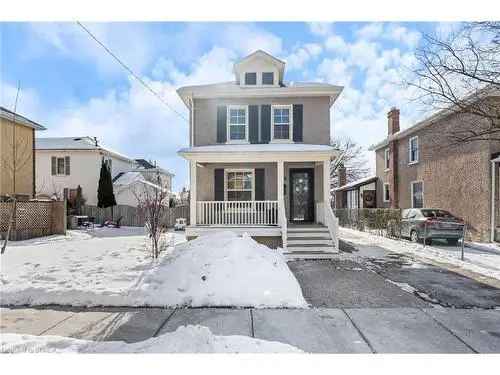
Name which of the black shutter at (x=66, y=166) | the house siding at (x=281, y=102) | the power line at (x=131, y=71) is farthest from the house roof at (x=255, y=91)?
the black shutter at (x=66, y=166)

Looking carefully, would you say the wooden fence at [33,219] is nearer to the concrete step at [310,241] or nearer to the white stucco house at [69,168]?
the white stucco house at [69,168]

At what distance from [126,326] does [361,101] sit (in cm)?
747

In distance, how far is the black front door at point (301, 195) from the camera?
454 inches

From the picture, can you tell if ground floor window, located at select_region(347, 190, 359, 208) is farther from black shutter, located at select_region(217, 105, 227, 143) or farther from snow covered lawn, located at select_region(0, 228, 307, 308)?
snow covered lawn, located at select_region(0, 228, 307, 308)

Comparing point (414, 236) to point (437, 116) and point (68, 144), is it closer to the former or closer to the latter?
point (437, 116)

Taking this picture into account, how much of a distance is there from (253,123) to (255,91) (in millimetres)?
1123

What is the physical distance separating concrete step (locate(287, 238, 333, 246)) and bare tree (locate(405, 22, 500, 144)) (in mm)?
4316

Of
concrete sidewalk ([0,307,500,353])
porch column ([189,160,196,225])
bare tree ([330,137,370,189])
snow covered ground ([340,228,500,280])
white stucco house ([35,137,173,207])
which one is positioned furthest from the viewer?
bare tree ([330,137,370,189])

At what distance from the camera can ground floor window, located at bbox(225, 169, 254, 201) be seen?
37.1 feet

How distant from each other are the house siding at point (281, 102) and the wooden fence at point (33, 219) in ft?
22.3

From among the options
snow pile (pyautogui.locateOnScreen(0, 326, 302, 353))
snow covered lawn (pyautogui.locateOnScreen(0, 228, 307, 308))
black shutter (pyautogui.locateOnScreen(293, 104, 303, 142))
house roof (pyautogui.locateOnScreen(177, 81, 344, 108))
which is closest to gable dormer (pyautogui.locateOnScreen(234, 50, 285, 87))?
house roof (pyautogui.locateOnScreen(177, 81, 344, 108))

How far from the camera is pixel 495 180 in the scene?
1084cm

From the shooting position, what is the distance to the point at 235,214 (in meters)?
10.3
